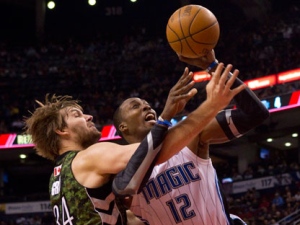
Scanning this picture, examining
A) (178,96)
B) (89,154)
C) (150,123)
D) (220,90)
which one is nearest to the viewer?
(220,90)

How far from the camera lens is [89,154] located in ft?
12.5

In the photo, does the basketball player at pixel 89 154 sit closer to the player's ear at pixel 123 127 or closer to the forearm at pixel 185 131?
the forearm at pixel 185 131

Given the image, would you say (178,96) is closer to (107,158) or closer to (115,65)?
(107,158)

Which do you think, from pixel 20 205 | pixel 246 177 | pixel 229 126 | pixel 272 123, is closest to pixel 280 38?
pixel 272 123

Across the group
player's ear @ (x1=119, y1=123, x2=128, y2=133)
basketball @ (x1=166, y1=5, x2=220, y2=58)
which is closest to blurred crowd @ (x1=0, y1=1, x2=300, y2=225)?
player's ear @ (x1=119, y1=123, x2=128, y2=133)

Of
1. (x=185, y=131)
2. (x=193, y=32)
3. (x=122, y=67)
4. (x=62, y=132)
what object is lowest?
(x=185, y=131)

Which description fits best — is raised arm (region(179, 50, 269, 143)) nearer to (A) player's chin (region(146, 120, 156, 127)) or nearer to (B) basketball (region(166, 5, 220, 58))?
(B) basketball (region(166, 5, 220, 58))

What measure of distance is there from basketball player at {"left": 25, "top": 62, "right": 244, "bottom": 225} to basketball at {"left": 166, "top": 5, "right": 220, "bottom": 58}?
1.16 ft

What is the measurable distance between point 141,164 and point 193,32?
1110mm

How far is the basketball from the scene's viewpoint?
411 cm

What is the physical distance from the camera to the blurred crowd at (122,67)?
74.6ft

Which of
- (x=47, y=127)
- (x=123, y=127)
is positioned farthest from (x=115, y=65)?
(x=47, y=127)

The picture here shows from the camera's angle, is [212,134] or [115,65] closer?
[212,134]

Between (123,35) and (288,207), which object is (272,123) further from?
(123,35)
